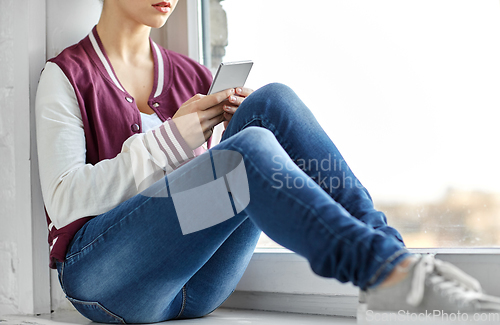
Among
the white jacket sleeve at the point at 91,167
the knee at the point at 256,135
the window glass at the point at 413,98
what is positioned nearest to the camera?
the knee at the point at 256,135

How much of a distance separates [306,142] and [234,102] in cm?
21

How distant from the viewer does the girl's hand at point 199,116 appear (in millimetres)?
887

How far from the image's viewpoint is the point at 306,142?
803 millimetres

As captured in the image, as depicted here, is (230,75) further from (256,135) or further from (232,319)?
(232,319)

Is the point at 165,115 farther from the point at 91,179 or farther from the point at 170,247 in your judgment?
the point at 170,247

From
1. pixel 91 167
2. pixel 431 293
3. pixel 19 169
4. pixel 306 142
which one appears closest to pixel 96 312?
pixel 91 167

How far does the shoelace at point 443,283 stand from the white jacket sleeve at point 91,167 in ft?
1.59

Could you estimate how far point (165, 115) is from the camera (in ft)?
3.57

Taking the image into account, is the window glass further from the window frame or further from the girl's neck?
the girl's neck

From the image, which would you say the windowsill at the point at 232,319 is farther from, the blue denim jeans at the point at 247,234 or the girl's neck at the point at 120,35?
the girl's neck at the point at 120,35

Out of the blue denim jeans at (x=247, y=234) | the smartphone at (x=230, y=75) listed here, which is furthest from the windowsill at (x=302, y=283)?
the smartphone at (x=230, y=75)

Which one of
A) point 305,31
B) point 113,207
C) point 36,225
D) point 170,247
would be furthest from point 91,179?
point 305,31

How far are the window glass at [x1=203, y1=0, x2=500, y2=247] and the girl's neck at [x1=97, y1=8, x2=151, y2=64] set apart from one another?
1.18 feet

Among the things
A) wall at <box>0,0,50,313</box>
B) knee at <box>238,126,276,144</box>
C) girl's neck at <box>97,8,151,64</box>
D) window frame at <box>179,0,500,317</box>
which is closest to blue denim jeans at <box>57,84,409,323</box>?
knee at <box>238,126,276,144</box>
